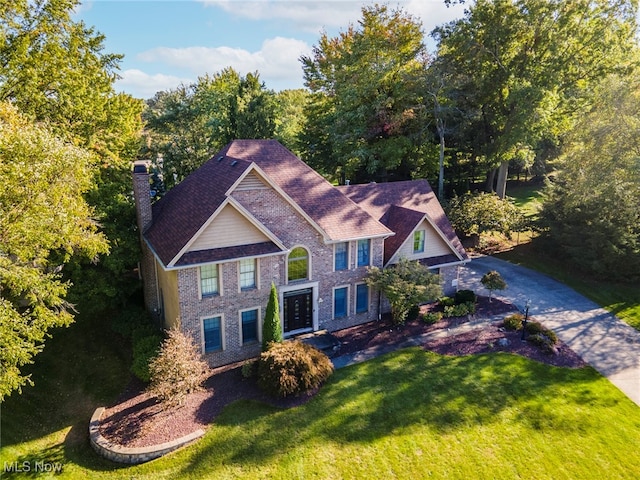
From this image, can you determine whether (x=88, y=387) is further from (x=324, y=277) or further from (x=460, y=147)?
(x=460, y=147)

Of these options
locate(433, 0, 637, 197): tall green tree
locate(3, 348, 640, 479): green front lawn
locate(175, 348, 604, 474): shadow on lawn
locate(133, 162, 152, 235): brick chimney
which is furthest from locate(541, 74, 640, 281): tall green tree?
locate(133, 162, 152, 235): brick chimney

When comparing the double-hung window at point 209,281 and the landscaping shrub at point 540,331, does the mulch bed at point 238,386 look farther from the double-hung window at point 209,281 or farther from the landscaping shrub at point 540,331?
the double-hung window at point 209,281

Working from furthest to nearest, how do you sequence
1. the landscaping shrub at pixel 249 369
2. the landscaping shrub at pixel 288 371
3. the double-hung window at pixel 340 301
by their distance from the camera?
the double-hung window at pixel 340 301, the landscaping shrub at pixel 249 369, the landscaping shrub at pixel 288 371

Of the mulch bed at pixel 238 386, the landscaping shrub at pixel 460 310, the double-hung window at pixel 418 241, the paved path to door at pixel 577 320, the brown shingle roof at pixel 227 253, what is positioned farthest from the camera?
the double-hung window at pixel 418 241

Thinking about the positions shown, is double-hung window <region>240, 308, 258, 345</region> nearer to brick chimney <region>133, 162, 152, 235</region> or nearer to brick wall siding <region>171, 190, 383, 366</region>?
brick wall siding <region>171, 190, 383, 366</region>

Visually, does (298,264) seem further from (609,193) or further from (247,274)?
(609,193)

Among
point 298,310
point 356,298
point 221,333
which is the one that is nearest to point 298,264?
point 298,310

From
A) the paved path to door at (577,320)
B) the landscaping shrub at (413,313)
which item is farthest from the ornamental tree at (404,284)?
the paved path to door at (577,320)

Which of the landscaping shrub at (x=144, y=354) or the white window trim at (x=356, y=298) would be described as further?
the white window trim at (x=356, y=298)
